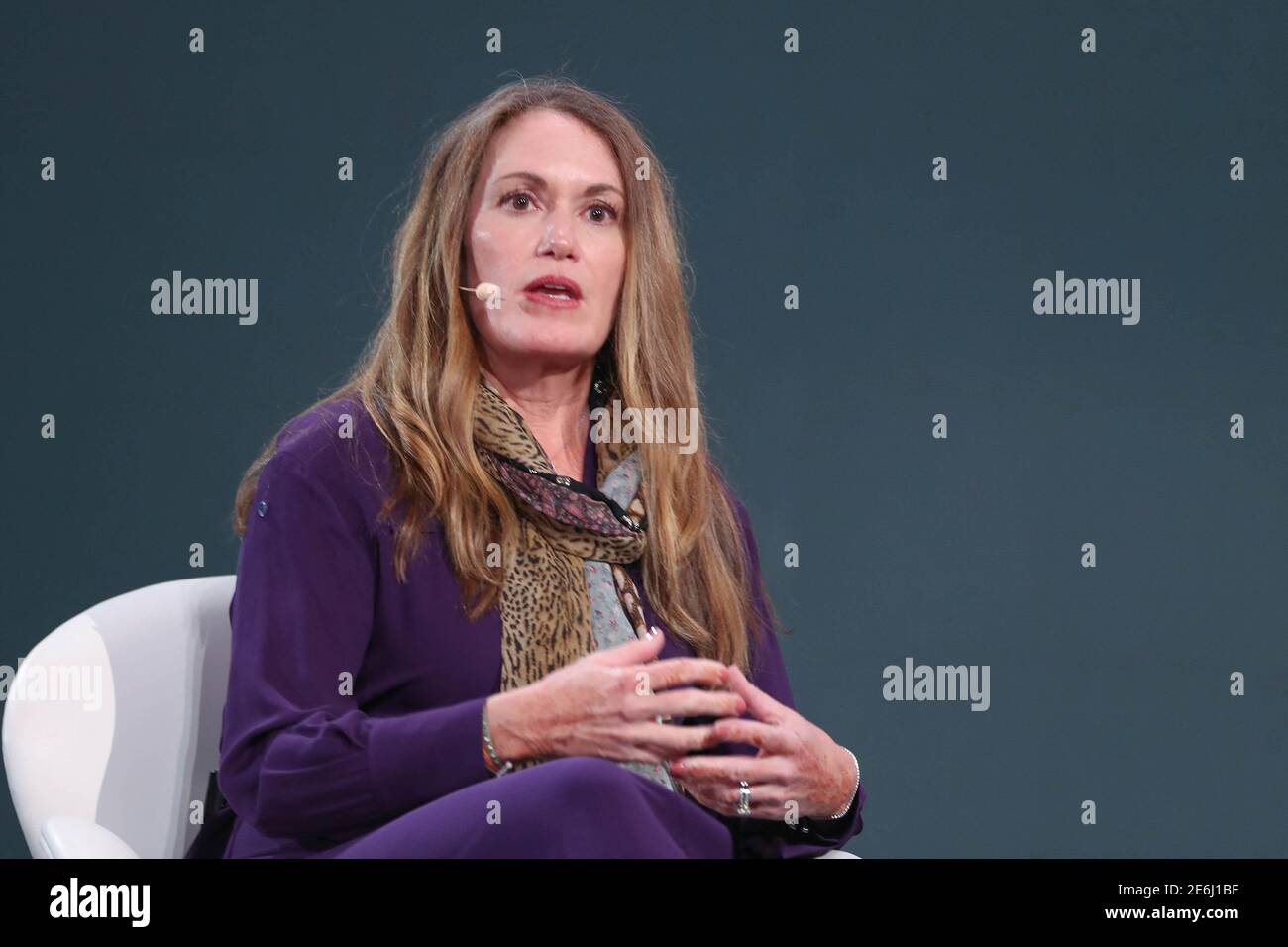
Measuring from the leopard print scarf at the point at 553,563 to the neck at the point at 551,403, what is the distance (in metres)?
0.07

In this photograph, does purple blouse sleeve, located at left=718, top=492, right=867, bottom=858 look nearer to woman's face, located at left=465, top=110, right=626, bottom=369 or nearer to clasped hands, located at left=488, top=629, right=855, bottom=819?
clasped hands, located at left=488, top=629, right=855, bottom=819

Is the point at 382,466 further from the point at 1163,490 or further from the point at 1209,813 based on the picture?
the point at 1209,813

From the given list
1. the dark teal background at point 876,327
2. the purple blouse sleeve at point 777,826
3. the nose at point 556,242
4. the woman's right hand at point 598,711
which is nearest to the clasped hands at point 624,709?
the woman's right hand at point 598,711

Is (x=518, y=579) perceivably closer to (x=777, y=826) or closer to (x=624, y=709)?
(x=624, y=709)

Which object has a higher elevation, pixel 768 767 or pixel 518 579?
pixel 518 579

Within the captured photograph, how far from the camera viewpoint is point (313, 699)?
4.79 feet

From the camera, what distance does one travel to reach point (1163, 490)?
2754 mm

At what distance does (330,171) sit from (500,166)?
948 millimetres

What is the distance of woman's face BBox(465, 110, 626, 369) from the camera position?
5.56 feet

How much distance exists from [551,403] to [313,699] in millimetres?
494

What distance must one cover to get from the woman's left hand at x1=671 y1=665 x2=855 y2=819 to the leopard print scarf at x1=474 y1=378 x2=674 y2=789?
11 centimetres

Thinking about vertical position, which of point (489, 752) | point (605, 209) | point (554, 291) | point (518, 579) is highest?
point (605, 209)

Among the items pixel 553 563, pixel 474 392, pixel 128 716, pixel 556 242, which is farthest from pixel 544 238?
pixel 128 716
